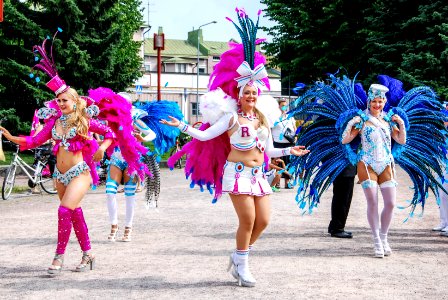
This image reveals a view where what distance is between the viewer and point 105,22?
26.8 metres

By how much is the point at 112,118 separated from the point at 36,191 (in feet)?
25.3

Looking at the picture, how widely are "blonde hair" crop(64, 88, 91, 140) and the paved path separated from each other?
1.38m

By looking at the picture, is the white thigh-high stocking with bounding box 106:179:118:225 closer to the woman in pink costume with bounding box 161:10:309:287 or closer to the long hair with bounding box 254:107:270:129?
the woman in pink costume with bounding box 161:10:309:287

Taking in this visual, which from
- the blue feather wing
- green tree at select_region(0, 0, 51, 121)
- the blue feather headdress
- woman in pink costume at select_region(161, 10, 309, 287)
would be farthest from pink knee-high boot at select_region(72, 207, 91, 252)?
green tree at select_region(0, 0, 51, 121)

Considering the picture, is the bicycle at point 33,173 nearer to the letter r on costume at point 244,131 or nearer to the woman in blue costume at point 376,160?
the woman in blue costume at point 376,160

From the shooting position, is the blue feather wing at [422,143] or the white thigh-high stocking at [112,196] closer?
the blue feather wing at [422,143]

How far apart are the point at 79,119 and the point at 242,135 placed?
173 cm

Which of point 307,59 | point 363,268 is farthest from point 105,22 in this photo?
point 363,268

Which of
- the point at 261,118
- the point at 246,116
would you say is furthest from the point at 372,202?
the point at 246,116

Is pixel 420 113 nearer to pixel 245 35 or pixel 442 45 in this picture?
pixel 245 35

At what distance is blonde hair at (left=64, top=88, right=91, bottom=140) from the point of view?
688 centimetres

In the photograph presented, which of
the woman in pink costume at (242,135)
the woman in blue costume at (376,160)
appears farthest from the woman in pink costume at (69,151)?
the woman in blue costume at (376,160)

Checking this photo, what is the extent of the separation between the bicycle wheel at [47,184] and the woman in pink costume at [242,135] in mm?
8701

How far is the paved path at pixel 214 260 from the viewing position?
6.02 m
